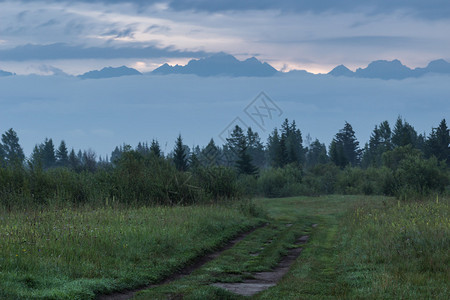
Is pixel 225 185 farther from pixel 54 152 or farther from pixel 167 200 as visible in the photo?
pixel 54 152

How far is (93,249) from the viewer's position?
13359 mm

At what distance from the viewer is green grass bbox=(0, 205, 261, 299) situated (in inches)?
404

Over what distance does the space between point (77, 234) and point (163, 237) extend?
2.98 metres

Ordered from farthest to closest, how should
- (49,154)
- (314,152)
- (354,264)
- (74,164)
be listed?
(314,152), (49,154), (74,164), (354,264)

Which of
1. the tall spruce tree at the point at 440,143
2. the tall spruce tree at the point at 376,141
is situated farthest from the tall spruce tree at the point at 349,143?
the tall spruce tree at the point at 440,143

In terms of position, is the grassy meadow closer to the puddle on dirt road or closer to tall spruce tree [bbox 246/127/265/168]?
the puddle on dirt road

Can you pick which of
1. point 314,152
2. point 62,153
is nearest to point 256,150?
point 314,152

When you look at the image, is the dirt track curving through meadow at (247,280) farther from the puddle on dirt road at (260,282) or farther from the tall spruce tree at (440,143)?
the tall spruce tree at (440,143)

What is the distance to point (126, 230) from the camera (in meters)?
16.1

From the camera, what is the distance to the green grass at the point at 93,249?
10.2 metres

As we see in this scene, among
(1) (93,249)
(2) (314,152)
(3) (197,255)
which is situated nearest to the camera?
(1) (93,249)

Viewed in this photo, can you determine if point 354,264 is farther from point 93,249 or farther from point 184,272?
point 93,249

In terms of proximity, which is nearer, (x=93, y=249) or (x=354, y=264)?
(x=93, y=249)

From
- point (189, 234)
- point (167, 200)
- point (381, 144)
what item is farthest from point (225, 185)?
point (381, 144)
